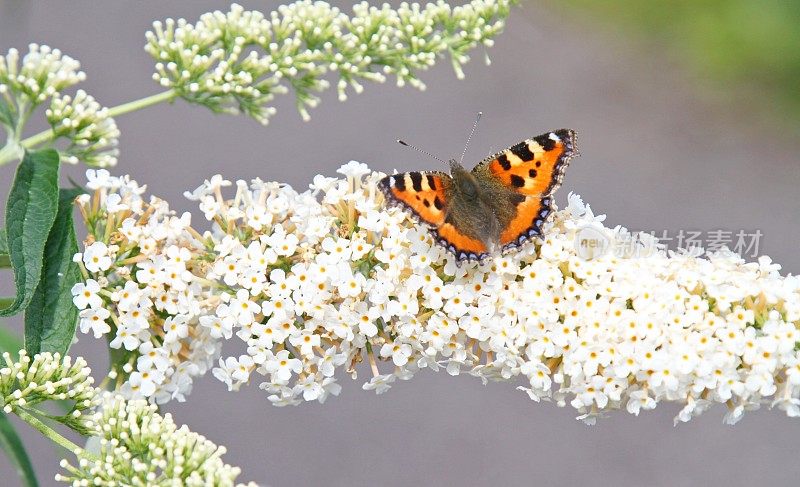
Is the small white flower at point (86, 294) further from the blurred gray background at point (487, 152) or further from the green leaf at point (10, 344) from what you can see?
the blurred gray background at point (487, 152)

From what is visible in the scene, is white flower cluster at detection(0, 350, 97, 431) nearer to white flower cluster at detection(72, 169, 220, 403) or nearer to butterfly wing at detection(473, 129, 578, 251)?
white flower cluster at detection(72, 169, 220, 403)

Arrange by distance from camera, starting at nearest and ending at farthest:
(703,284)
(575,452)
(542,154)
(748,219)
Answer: (703,284), (542,154), (575,452), (748,219)

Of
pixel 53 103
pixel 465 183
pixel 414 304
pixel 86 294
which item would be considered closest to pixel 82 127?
pixel 53 103

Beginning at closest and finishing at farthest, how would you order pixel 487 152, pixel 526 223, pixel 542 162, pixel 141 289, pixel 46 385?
pixel 46 385, pixel 141 289, pixel 526 223, pixel 542 162, pixel 487 152

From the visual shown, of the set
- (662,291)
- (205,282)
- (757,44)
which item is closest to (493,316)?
(662,291)

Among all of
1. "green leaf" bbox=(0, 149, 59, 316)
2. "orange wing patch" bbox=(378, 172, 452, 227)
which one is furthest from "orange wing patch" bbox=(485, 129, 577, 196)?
"green leaf" bbox=(0, 149, 59, 316)

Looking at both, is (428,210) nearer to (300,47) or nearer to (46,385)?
(300,47)

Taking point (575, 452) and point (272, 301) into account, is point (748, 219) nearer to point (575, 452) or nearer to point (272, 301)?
point (575, 452)
